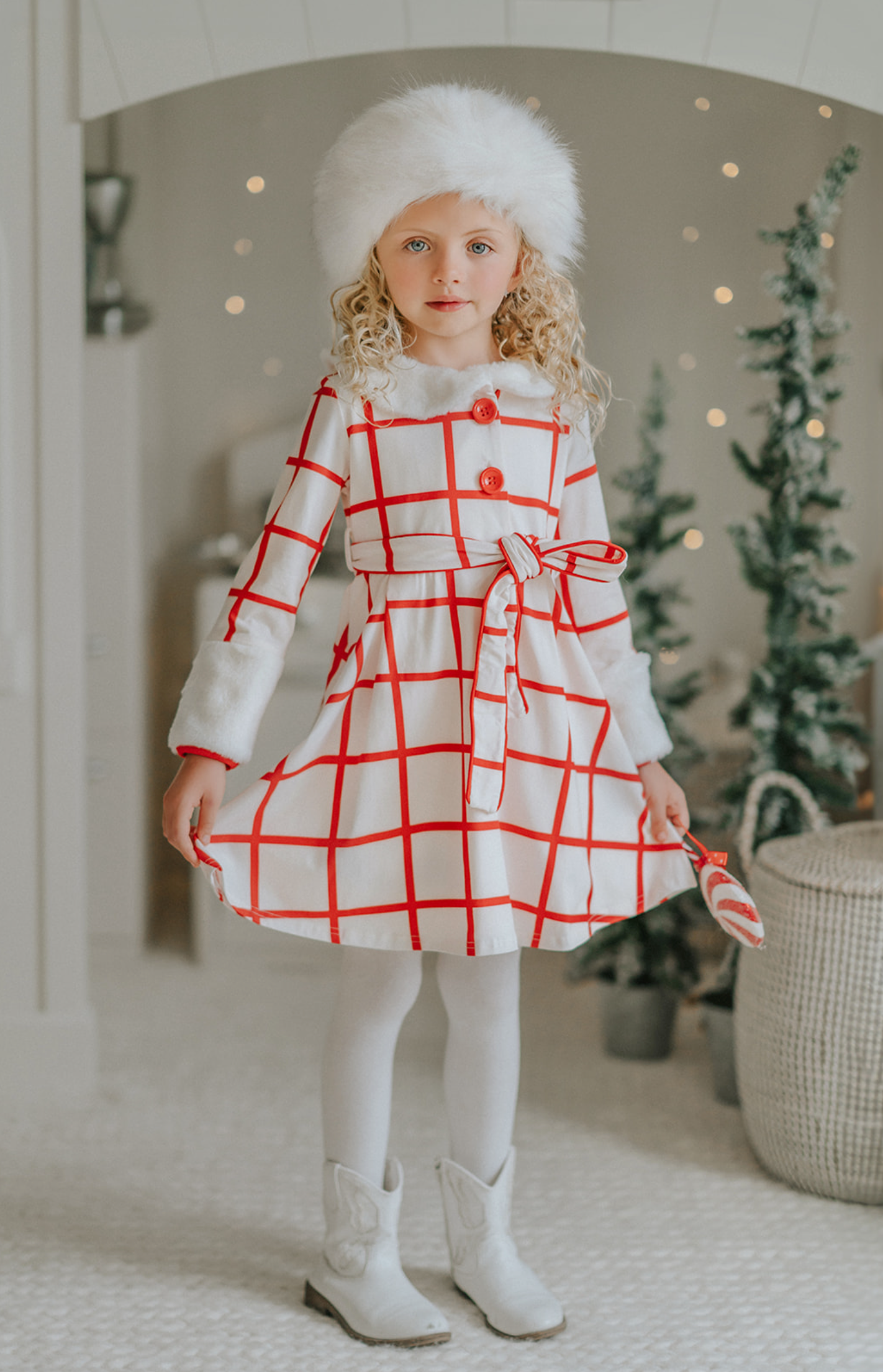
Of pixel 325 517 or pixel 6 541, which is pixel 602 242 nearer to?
pixel 6 541

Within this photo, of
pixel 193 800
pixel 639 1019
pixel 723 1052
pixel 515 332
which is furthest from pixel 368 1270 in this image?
pixel 515 332

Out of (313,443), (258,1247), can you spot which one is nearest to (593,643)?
(313,443)

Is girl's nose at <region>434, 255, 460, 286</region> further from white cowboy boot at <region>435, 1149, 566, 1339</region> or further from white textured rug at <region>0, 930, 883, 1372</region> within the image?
white textured rug at <region>0, 930, 883, 1372</region>

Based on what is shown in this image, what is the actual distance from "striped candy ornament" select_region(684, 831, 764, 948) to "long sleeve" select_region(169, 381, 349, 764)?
54cm

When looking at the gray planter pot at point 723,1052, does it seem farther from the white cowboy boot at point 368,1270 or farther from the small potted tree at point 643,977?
the white cowboy boot at point 368,1270

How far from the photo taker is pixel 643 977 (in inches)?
96.3

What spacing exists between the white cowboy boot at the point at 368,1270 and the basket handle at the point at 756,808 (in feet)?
2.69

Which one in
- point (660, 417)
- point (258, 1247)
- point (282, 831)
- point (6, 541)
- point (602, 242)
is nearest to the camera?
point (282, 831)

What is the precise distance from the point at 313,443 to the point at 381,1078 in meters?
0.77

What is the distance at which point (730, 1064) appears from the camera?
2199 millimetres

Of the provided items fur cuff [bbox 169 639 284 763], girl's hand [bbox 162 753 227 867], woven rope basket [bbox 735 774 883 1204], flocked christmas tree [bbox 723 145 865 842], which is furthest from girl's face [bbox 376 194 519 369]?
woven rope basket [bbox 735 774 883 1204]

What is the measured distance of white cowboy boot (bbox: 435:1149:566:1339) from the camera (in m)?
1.54

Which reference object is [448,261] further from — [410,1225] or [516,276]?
[410,1225]

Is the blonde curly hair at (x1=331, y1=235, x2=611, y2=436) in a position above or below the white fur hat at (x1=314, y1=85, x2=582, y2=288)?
below
